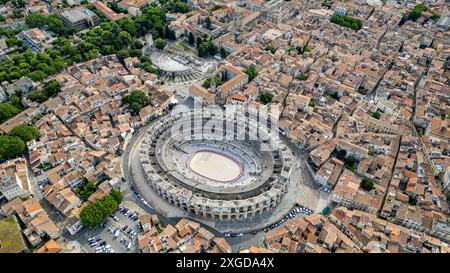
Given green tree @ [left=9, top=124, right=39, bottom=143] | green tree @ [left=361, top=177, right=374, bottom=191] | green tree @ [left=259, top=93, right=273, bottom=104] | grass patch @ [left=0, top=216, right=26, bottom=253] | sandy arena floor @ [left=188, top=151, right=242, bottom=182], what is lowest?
sandy arena floor @ [left=188, top=151, right=242, bottom=182]

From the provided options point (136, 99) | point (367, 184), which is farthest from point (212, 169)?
point (367, 184)

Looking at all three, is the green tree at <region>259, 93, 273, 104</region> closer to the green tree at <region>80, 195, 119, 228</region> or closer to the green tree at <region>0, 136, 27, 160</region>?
the green tree at <region>80, 195, 119, 228</region>

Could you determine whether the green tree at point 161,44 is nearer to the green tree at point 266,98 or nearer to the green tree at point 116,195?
the green tree at point 266,98

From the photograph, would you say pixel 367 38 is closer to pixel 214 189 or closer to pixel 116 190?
pixel 214 189

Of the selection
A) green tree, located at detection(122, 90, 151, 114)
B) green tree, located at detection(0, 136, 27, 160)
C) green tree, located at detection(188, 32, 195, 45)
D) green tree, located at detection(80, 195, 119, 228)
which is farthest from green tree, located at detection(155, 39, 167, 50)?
green tree, located at detection(80, 195, 119, 228)

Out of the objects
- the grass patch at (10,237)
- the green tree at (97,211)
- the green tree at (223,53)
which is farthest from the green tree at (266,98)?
the grass patch at (10,237)

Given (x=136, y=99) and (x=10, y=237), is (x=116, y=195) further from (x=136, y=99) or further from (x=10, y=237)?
(x=136, y=99)

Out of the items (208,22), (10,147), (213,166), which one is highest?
(208,22)

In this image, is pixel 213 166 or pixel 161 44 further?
pixel 161 44
